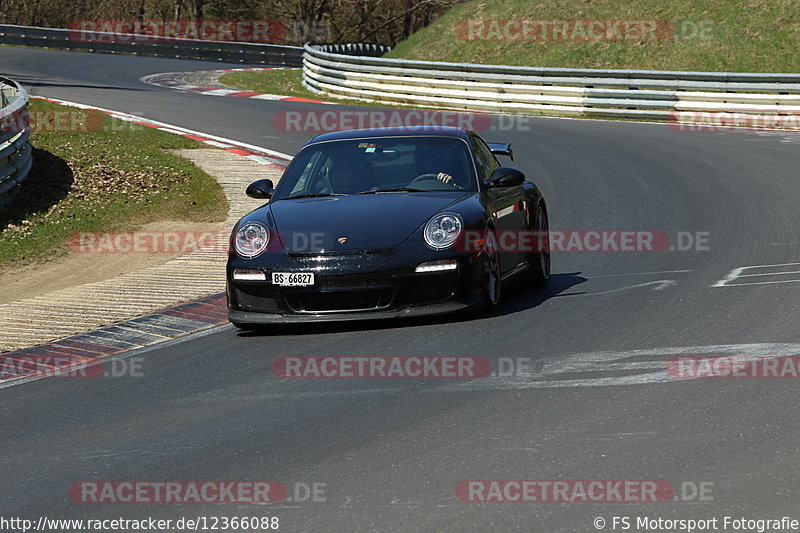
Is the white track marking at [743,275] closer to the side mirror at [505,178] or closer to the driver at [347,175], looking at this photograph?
the side mirror at [505,178]

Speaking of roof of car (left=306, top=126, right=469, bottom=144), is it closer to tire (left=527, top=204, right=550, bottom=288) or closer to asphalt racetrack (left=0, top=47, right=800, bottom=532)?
tire (left=527, top=204, right=550, bottom=288)

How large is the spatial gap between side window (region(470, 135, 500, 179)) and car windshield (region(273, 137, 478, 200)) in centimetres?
14

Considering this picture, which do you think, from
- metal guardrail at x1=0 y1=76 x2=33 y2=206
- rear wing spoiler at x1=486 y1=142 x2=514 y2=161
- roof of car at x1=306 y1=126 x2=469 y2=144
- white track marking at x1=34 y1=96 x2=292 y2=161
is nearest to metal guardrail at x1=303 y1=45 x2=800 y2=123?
white track marking at x1=34 y1=96 x2=292 y2=161

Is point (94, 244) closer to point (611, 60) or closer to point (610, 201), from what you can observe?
point (610, 201)

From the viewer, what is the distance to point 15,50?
1667 inches

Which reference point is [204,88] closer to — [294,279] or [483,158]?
[483,158]

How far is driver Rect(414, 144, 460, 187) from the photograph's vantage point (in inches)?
368

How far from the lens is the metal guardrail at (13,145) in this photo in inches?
593

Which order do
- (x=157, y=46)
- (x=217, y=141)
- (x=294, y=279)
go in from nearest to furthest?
(x=294, y=279) → (x=217, y=141) → (x=157, y=46)

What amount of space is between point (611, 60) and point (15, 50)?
2143 cm

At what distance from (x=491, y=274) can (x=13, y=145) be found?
8.88 meters

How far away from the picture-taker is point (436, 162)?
9.44 meters

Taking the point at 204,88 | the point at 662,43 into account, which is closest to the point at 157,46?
the point at 204,88

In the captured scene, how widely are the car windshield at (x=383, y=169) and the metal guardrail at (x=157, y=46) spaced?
32.7 metres
